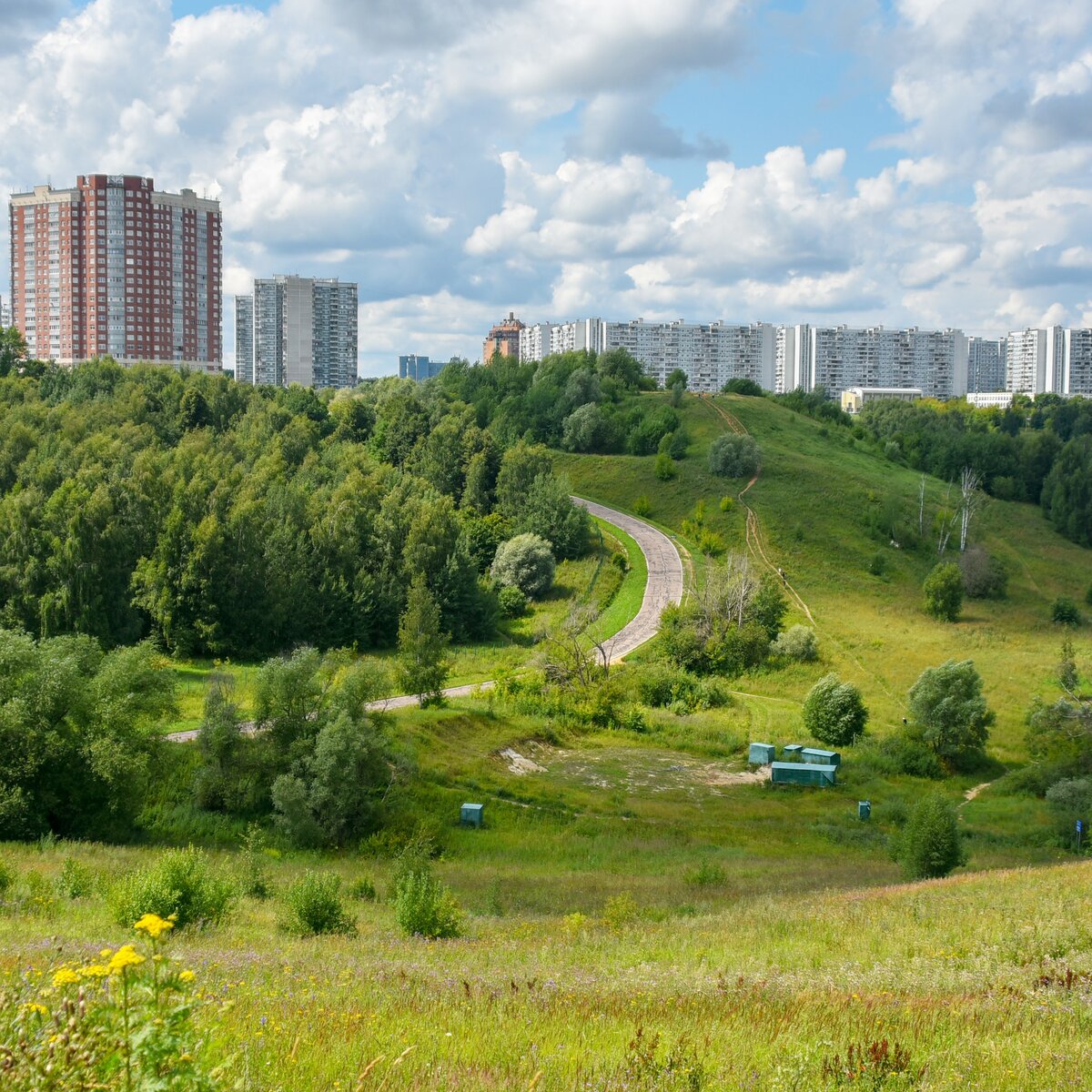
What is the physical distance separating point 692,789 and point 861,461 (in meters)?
68.3

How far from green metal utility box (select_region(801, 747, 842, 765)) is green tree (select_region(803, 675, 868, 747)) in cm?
250

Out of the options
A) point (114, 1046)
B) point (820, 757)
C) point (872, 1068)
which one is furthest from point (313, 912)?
point (820, 757)

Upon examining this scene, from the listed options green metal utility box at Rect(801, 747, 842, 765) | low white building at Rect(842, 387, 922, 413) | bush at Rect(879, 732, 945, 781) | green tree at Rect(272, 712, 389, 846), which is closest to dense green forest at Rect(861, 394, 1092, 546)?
low white building at Rect(842, 387, 922, 413)

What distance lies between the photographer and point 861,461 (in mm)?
94875

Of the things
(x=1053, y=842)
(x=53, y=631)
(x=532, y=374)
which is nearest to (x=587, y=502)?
(x=532, y=374)

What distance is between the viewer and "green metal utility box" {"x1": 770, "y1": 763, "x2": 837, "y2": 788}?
114 ft

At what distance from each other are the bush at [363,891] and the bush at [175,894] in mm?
5178

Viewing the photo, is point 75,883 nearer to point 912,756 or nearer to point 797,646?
point 912,756

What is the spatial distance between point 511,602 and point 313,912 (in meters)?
46.4

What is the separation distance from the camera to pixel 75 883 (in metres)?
15.2

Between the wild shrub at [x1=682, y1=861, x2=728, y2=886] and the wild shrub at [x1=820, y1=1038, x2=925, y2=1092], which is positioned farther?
the wild shrub at [x1=682, y1=861, x2=728, y2=886]

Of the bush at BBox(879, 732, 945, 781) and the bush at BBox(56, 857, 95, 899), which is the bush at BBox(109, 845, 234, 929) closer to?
the bush at BBox(56, 857, 95, 899)

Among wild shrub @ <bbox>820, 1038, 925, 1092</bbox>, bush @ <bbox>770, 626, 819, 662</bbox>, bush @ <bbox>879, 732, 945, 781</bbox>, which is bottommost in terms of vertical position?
bush @ <bbox>879, 732, 945, 781</bbox>

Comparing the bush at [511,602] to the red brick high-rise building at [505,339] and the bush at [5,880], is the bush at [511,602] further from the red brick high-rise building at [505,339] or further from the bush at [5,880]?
the red brick high-rise building at [505,339]
